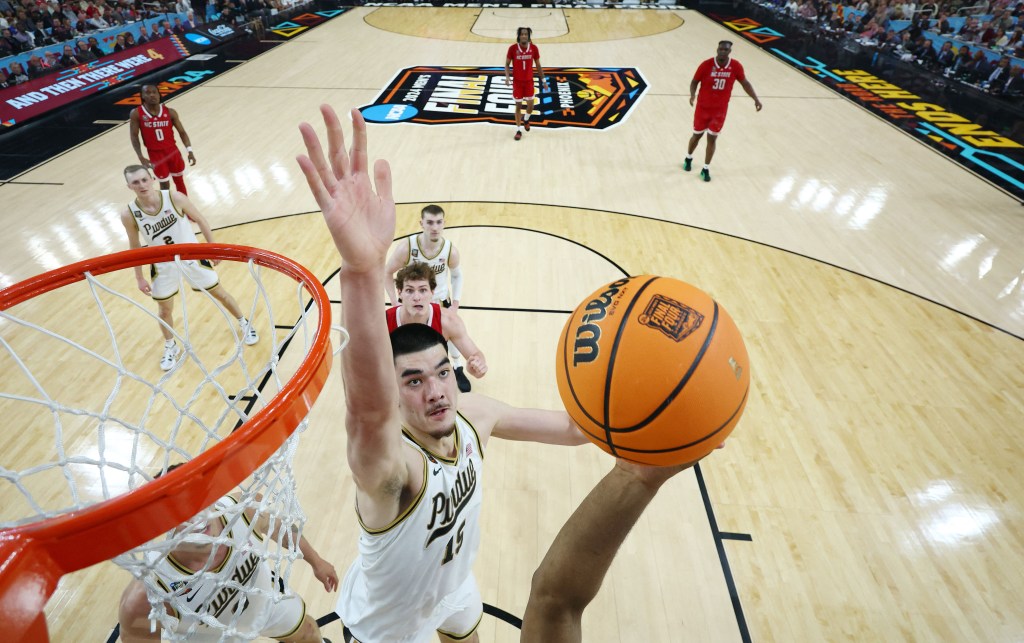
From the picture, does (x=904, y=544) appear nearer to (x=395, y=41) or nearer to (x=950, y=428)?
(x=950, y=428)

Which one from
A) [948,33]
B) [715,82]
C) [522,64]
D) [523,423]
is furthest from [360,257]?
[948,33]

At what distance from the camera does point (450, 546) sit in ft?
6.70

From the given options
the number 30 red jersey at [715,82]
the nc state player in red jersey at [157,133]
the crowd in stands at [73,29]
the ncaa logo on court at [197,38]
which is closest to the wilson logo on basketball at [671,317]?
the nc state player in red jersey at [157,133]

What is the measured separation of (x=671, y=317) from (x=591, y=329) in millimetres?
235

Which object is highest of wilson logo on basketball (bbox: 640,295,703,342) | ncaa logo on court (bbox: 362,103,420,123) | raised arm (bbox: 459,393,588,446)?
wilson logo on basketball (bbox: 640,295,703,342)

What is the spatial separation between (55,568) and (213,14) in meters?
20.4

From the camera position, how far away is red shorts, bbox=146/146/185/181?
652cm

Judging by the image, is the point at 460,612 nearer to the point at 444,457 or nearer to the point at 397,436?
the point at 444,457

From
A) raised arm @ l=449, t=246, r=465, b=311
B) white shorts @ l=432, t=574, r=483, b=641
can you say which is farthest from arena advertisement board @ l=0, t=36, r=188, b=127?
white shorts @ l=432, t=574, r=483, b=641

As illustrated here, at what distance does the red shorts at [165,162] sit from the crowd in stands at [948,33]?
15.1 meters

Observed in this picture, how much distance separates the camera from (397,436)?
1461 mm

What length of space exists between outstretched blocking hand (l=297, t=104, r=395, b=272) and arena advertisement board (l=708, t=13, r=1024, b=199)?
9.58 metres

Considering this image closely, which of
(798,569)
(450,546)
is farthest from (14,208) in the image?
(798,569)

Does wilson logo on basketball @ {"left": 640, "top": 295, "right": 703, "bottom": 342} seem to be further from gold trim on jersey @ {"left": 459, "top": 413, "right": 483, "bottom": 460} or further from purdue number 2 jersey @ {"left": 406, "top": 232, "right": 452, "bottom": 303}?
purdue number 2 jersey @ {"left": 406, "top": 232, "right": 452, "bottom": 303}
